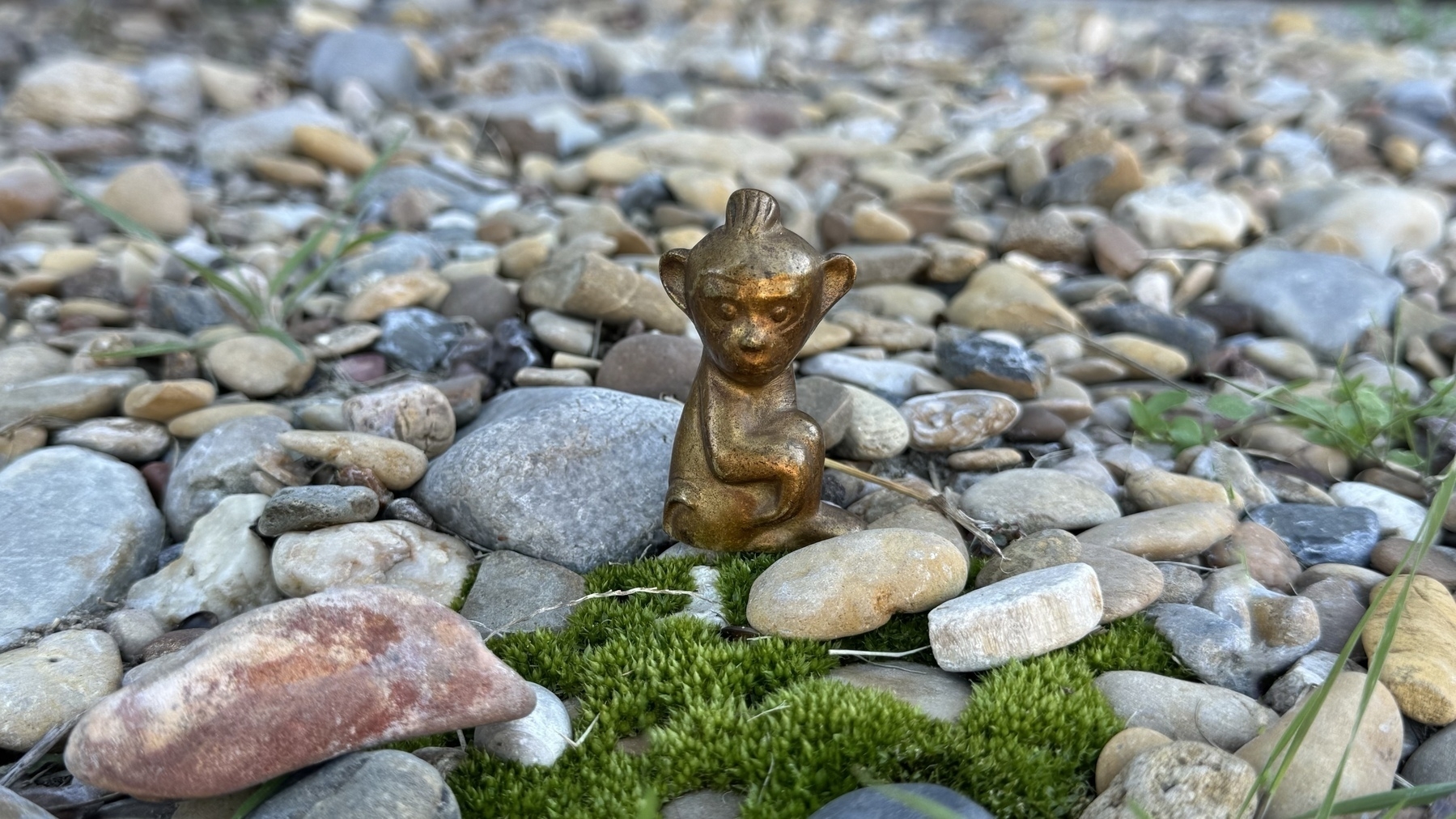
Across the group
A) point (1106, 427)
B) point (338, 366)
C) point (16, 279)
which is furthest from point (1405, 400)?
point (16, 279)

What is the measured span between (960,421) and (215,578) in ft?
7.94

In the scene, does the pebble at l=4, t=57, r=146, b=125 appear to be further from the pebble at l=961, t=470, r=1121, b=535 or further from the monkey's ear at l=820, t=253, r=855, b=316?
the pebble at l=961, t=470, r=1121, b=535

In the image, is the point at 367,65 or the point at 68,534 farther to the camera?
the point at 367,65

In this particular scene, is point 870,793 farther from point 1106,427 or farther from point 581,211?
point 581,211

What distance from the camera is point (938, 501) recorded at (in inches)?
128

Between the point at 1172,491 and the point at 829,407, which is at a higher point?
the point at 829,407

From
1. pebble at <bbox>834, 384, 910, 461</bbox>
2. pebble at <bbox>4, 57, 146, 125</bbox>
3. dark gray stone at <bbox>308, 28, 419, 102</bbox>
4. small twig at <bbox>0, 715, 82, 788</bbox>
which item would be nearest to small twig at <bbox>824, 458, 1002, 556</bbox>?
pebble at <bbox>834, 384, 910, 461</bbox>

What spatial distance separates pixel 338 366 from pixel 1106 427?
3046 millimetres

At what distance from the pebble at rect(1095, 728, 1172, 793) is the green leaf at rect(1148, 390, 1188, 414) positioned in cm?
175

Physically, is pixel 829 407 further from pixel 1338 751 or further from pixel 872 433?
pixel 1338 751

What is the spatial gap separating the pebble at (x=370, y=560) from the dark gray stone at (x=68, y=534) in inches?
21.7

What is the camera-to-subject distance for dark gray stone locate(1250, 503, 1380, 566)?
3314mm

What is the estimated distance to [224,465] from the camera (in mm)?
3467

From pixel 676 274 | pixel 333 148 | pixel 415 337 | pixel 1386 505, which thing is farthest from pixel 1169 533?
pixel 333 148
